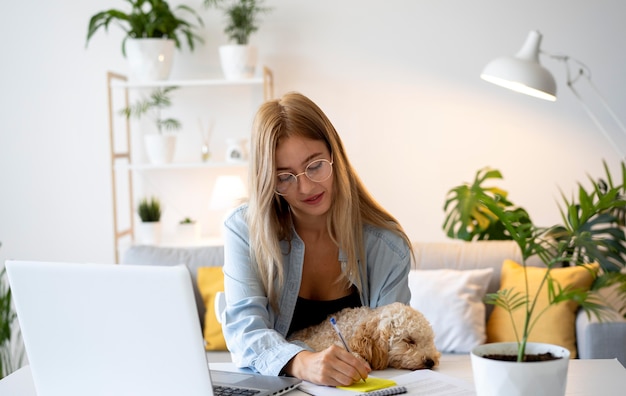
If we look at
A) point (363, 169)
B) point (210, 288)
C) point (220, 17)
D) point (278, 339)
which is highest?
point (220, 17)

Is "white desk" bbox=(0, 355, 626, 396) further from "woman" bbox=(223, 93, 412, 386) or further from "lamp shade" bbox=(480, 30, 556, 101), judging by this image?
"lamp shade" bbox=(480, 30, 556, 101)

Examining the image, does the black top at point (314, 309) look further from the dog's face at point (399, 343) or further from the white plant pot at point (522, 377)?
the white plant pot at point (522, 377)

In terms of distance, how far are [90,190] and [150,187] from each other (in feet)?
1.05

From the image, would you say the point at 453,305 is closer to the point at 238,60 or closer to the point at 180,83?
the point at 238,60

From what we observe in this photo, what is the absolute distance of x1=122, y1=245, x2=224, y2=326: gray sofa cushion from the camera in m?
3.31

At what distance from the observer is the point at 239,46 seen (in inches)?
149

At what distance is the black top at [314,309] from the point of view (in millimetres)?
1855

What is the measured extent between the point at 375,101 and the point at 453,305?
134 cm

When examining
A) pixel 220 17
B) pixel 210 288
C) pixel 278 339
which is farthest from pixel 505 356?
pixel 220 17

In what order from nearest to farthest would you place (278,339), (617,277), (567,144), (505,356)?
(505,356), (617,277), (278,339), (567,144)

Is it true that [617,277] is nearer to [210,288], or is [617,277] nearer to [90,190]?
[210,288]

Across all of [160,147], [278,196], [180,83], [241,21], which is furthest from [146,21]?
[278,196]

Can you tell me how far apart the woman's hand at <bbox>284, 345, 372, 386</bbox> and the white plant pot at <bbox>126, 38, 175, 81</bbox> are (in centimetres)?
256

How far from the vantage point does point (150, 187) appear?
415 centimetres
